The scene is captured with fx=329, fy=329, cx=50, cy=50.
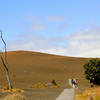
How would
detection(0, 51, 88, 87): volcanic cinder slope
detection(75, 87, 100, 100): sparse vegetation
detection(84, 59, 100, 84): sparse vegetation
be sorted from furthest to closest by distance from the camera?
detection(0, 51, 88, 87): volcanic cinder slope < detection(84, 59, 100, 84): sparse vegetation < detection(75, 87, 100, 100): sparse vegetation

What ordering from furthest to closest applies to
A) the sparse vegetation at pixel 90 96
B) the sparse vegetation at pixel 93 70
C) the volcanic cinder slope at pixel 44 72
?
the volcanic cinder slope at pixel 44 72 < the sparse vegetation at pixel 93 70 < the sparse vegetation at pixel 90 96

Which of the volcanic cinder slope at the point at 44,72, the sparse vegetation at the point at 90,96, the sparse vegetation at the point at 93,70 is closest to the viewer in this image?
the sparse vegetation at the point at 90,96

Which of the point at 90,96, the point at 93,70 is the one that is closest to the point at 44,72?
the point at 93,70

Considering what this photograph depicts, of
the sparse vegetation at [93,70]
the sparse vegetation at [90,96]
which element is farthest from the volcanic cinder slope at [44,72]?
the sparse vegetation at [90,96]

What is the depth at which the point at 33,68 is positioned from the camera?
304 feet

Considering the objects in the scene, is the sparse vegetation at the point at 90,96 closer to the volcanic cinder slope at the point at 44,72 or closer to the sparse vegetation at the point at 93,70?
the sparse vegetation at the point at 93,70

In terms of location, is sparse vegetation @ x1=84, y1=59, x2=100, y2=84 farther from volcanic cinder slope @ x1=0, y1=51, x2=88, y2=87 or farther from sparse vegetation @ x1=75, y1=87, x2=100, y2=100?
sparse vegetation @ x1=75, y1=87, x2=100, y2=100

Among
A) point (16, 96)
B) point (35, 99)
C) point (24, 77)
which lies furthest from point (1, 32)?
point (24, 77)

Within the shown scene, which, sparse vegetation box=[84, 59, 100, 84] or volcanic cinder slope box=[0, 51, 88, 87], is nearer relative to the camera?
sparse vegetation box=[84, 59, 100, 84]

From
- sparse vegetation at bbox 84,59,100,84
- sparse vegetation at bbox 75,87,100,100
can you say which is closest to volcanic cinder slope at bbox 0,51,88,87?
sparse vegetation at bbox 84,59,100,84

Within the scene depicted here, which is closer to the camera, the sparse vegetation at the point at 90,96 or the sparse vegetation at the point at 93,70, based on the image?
the sparse vegetation at the point at 90,96

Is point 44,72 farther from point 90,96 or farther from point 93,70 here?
point 90,96

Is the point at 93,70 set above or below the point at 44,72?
above

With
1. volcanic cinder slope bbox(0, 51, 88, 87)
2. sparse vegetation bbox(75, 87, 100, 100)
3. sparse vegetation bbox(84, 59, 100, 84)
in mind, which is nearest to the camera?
sparse vegetation bbox(75, 87, 100, 100)
